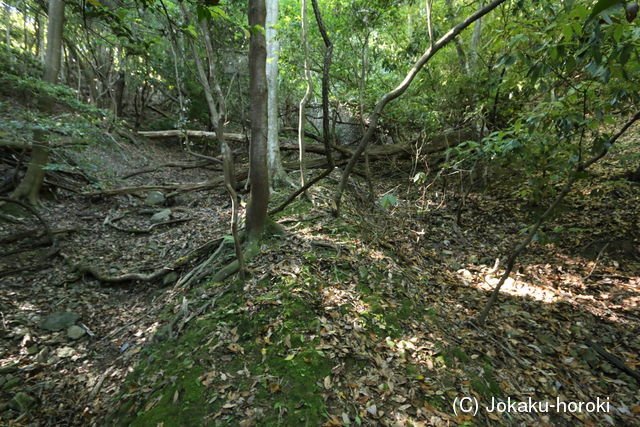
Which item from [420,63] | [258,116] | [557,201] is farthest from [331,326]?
[420,63]

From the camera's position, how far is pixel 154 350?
365 centimetres

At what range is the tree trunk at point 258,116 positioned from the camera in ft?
13.2

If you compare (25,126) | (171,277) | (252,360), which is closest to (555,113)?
(252,360)

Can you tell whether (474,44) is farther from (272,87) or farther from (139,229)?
(139,229)

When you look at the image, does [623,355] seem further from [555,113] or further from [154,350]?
[154,350]

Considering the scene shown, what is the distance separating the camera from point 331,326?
144 inches

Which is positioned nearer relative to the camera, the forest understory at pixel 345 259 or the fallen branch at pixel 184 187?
the forest understory at pixel 345 259

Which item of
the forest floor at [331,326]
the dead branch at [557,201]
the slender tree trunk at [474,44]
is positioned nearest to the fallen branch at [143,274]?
the forest floor at [331,326]

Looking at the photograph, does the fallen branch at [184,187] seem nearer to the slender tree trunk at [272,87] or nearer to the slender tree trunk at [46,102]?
the slender tree trunk at [46,102]

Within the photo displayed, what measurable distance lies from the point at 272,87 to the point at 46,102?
5041 millimetres

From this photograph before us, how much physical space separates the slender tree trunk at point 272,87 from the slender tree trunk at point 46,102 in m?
4.57

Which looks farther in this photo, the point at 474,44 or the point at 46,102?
the point at 474,44

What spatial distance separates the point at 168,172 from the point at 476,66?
11.0 metres

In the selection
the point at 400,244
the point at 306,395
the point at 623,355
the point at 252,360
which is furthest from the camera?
the point at 400,244
